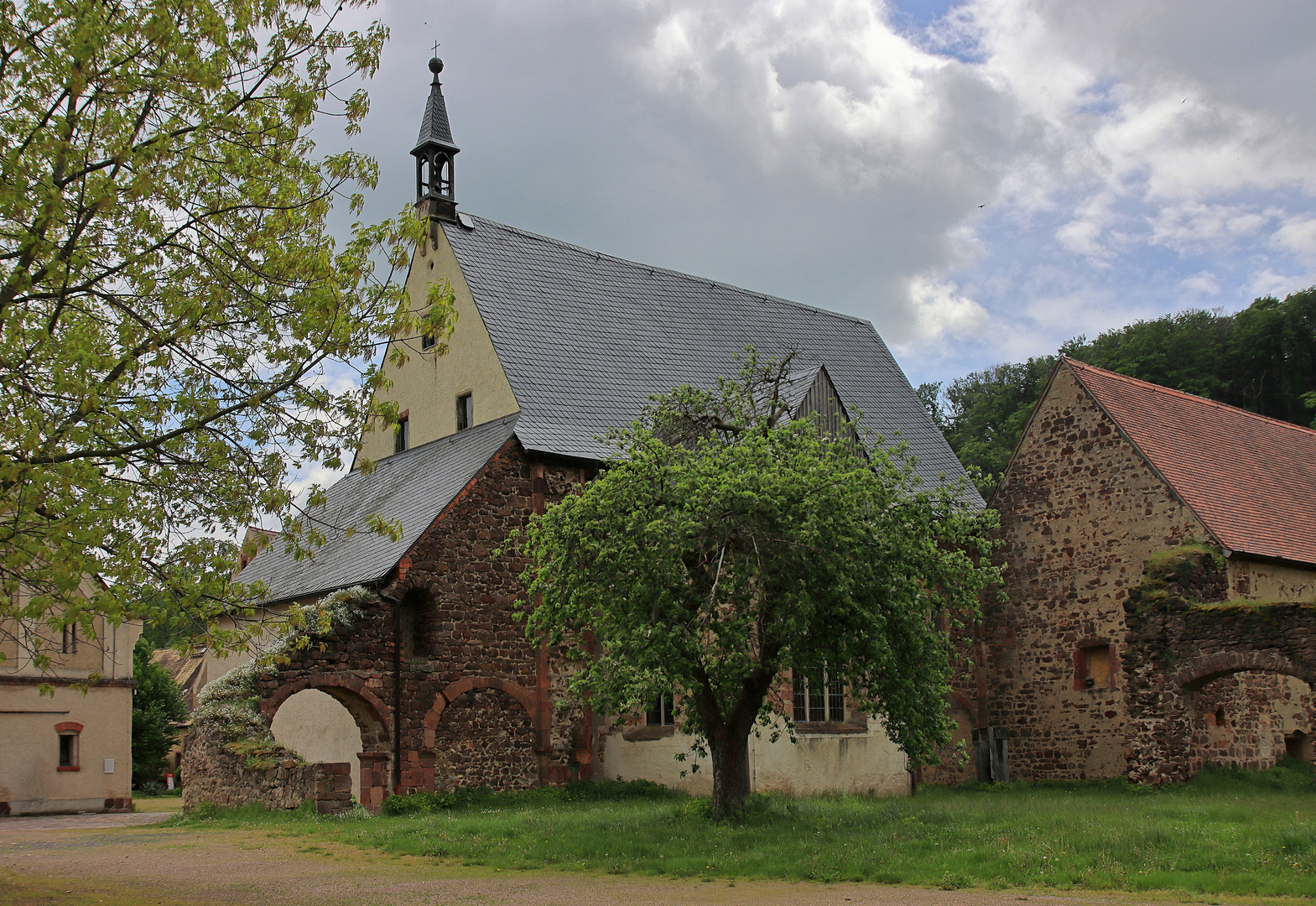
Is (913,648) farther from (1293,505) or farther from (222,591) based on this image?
(1293,505)

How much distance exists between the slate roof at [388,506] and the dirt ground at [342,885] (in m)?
6.79

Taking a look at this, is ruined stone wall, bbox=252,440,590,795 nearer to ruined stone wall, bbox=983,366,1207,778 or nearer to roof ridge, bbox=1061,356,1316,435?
ruined stone wall, bbox=983,366,1207,778

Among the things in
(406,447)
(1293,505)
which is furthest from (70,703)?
(1293,505)

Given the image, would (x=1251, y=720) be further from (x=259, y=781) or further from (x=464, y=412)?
(x=259, y=781)

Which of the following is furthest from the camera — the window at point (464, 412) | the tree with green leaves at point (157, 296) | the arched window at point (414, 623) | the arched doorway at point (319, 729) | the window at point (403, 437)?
the window at point (403, 437)

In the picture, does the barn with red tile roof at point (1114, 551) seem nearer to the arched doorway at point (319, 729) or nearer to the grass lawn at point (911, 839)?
the grass lawn at point (911, 839)

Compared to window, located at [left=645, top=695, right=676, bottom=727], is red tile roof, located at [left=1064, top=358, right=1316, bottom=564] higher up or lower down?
higher up

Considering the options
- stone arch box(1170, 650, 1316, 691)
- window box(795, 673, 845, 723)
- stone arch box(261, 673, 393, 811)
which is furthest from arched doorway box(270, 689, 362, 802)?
stone arch box(1170, 650, 1316, 691)

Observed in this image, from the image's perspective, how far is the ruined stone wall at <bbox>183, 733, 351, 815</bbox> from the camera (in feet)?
59.8

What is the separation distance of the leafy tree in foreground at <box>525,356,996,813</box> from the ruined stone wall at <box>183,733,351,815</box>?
16.7 ft

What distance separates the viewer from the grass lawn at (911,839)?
427 inches

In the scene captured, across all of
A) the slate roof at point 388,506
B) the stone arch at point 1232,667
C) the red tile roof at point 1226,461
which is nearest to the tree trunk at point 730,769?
the slate roof at point 388,506

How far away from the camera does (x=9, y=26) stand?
8.84 m

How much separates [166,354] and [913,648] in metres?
9.82
